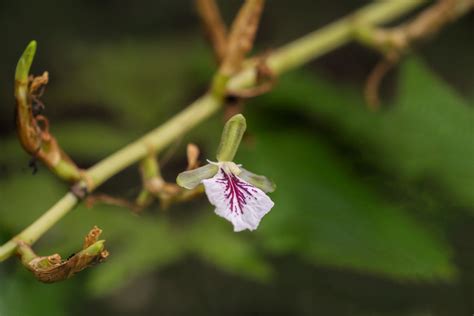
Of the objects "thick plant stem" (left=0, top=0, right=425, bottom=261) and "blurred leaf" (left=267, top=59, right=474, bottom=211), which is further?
"blurred leaf" (left=267, top=59, right=474, bottom=211)

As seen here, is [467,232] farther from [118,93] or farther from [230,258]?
[118,93]

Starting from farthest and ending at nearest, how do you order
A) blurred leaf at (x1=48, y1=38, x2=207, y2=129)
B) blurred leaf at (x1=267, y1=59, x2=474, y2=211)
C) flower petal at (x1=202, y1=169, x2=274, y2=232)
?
1. blurred leaf at (x1=48, y1=38, x2=207, y2=129)
2. blurred leaf at (x1=267, y1=59, x2=474, y2=211)
3. flower petal at (x1=202, y1=169, x2=274, y2=232)

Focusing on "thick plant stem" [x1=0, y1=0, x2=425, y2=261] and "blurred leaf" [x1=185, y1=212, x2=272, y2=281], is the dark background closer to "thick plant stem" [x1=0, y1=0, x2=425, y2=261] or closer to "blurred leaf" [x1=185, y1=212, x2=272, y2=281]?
"blurred leaf" [x1=185, y1=212, x2=272, y2=281]

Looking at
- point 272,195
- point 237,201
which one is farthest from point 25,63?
point 272,195

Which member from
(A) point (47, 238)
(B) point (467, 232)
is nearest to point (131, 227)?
(A) point (47, 238)

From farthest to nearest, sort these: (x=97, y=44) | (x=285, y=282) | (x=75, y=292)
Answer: (x=97, y=44) < (x=285, y=282) < (x=75, y=292)

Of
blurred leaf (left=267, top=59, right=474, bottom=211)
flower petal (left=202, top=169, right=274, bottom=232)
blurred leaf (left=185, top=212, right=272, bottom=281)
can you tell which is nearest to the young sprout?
flower petal (left=202, top=169, right=274, bottom=232)

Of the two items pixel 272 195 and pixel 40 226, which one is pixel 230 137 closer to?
pixel 40 226
